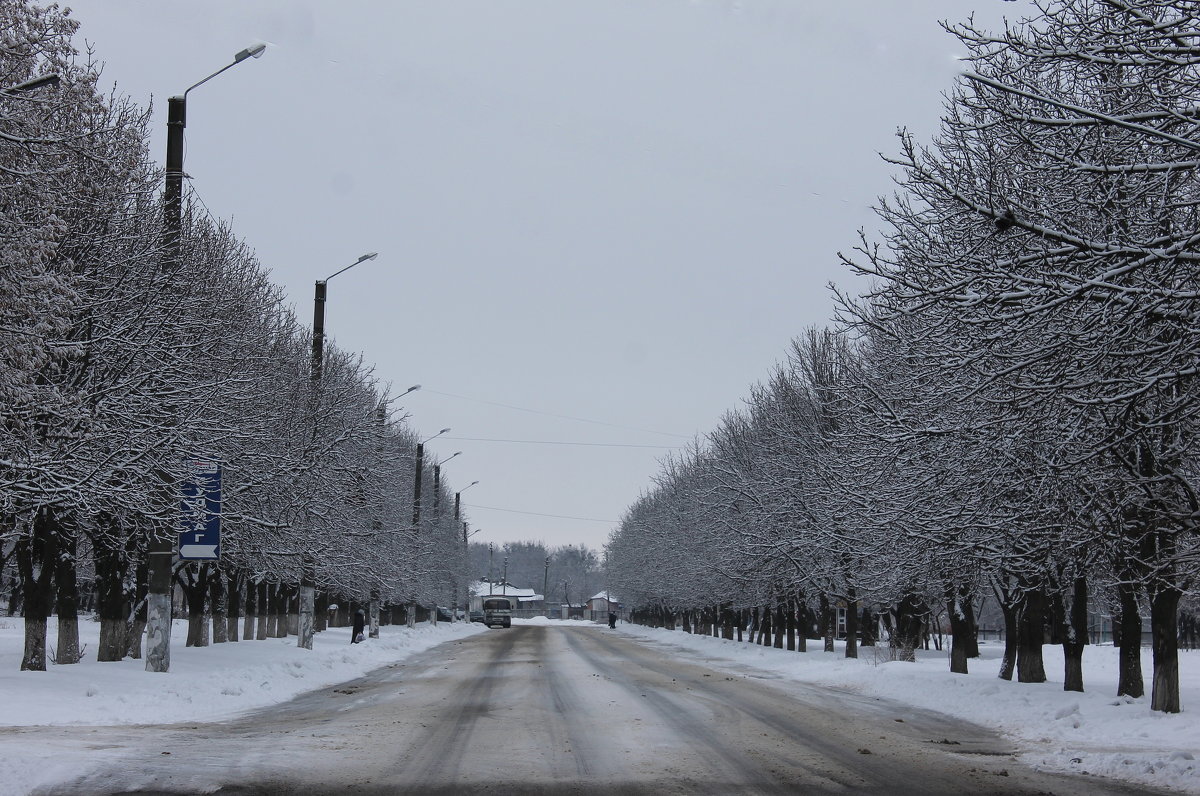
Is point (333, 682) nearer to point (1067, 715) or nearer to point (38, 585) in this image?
point (38, 585)

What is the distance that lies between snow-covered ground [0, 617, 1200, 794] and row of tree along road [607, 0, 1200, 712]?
1353mm

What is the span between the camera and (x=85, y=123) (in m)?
19.7

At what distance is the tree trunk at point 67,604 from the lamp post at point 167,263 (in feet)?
6.96

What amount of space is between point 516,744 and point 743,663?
25942 mm

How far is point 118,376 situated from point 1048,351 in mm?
15038

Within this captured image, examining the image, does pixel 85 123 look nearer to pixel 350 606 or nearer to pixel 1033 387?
pixel 1033 387

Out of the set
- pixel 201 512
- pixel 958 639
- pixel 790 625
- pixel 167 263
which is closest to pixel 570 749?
pixel 201 512

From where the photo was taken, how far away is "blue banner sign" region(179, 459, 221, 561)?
2053 cm

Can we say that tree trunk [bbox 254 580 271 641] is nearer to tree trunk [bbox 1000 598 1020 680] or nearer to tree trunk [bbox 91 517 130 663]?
tree trunk [bbox 91 517 130 663]

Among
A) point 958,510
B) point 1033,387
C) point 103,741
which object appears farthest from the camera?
point 958,510

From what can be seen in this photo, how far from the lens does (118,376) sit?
19688 mm

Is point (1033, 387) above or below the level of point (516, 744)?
above

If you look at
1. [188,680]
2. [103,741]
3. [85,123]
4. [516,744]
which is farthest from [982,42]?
[188,680]

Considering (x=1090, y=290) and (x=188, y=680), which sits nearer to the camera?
(x=1090, y=290)
